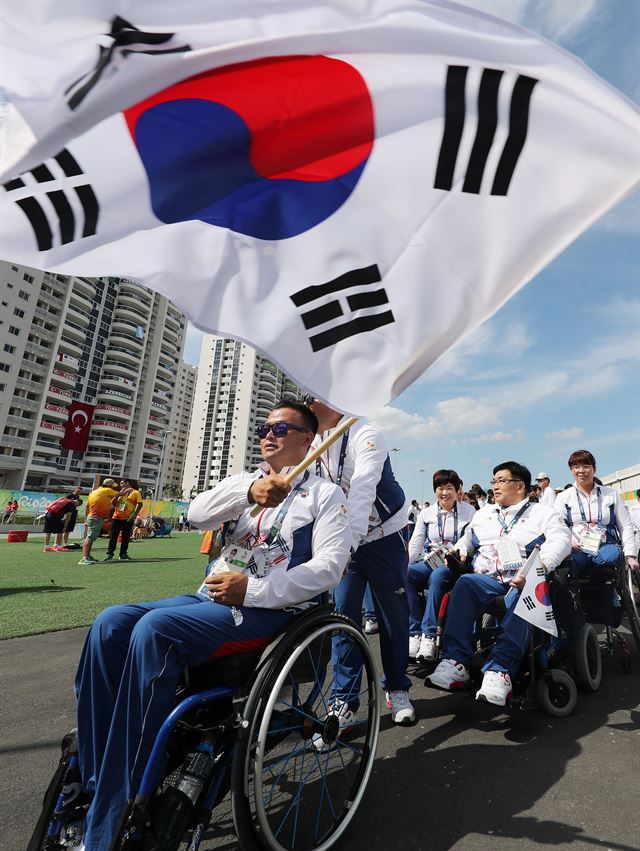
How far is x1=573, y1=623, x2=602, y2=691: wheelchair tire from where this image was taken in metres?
3.25

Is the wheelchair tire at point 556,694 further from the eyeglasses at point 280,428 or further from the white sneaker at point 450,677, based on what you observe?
the eyeglasses at point 280,428

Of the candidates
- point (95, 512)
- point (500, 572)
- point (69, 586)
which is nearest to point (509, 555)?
point (500, 572)

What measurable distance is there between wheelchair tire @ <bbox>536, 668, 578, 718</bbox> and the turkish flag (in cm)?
A: 6194

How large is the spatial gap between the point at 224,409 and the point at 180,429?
15027 mm

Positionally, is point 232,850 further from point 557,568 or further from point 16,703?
point 557,568

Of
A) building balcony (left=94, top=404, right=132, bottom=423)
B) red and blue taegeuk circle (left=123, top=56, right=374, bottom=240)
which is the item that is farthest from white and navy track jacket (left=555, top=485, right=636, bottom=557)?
building balcony (left=94, top=404, right=132, bottom=423)

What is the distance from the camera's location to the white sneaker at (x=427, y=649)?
3490 mm

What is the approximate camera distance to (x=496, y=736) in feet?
8.73

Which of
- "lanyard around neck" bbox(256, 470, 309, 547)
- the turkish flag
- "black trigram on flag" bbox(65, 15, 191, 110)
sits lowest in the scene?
"lanyard around neck" bbox(256, 470, 309, 547)

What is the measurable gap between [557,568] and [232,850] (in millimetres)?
2440

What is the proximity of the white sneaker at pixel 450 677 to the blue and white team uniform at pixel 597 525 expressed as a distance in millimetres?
1719

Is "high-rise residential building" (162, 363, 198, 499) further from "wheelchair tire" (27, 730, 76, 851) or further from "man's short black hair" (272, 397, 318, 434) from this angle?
"wheelchair tire" (27, 730, 76, 851)

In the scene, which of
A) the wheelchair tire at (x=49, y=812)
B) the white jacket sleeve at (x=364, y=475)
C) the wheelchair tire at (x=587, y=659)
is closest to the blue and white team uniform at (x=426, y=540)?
the wheelchair tire at (x=587, y=659)

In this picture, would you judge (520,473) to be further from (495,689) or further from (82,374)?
(82,374)
